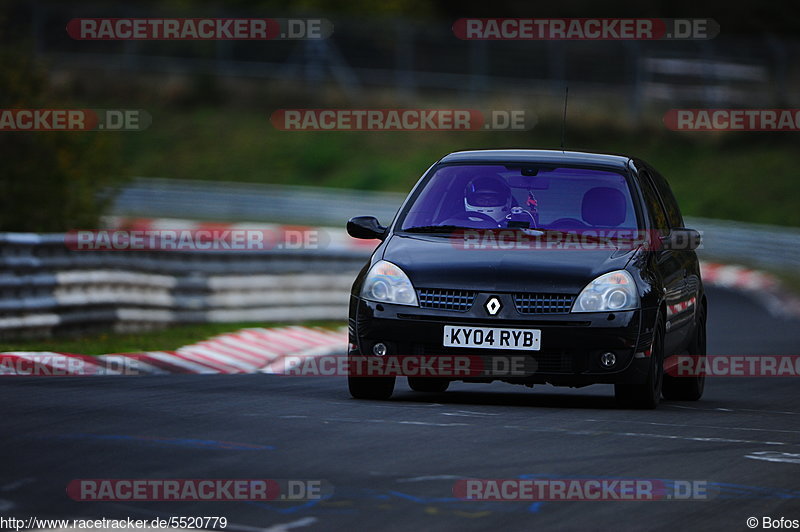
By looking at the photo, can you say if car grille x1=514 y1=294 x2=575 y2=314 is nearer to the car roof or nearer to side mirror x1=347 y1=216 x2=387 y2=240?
side mirror x1=347 y1=216 x2=387 y2=240

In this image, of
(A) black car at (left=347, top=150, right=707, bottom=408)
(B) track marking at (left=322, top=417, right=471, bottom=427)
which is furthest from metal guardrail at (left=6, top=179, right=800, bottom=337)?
(B) track marking at (left=322, top=417, right=471, bottom=427)

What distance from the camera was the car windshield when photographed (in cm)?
1066

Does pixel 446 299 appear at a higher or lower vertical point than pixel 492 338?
higher

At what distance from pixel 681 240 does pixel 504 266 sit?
1971 millimetres

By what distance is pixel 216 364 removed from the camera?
13633mm

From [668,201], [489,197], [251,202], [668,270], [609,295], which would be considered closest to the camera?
[609,295]

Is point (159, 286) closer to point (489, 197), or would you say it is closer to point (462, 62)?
point (489, 197)

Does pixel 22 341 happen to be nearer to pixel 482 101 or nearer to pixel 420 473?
pixel 420 473

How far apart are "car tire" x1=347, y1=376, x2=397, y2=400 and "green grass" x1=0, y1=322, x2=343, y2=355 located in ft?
12.3

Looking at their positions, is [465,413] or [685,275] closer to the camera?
[465,413]

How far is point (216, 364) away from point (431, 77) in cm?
3629

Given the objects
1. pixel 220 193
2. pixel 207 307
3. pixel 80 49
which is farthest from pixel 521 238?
pixel 80 49

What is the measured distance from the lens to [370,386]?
1034 cm

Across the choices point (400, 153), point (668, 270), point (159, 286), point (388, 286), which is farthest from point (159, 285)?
point (400, 153)
